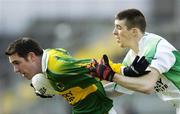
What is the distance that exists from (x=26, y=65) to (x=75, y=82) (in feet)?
1.58

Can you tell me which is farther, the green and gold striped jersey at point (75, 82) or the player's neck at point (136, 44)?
the player's neck at point (136, 44)

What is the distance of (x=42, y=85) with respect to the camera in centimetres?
866

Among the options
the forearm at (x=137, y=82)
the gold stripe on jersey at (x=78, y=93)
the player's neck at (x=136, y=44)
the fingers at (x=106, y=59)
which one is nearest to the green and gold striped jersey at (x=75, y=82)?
the gold stripe on jersey at (x=78, y=93)

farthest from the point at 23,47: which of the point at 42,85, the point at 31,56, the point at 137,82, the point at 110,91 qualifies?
the point at 137,82

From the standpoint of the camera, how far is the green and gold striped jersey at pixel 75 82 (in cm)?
817

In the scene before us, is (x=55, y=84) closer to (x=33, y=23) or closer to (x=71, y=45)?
(x=71, y=45)

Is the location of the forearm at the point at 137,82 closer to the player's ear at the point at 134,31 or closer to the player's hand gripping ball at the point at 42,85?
the player's ear at the point at 134,31

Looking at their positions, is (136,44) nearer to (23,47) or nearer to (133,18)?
(133,18)

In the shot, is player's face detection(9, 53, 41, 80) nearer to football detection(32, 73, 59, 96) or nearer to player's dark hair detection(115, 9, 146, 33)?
football detection(32, 73, 59, 96)

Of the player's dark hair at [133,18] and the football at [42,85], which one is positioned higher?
the player's dark hair at [133,18]

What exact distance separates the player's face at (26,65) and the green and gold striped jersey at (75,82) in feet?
0.44

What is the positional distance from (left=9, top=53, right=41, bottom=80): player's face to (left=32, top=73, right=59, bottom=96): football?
54mm

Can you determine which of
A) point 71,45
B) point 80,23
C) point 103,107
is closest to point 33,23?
point 80,23

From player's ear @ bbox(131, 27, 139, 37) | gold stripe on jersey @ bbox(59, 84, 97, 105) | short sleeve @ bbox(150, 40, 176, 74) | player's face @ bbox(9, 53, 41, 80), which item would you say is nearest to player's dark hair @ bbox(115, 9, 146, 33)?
player's ear @ bbox(131, 27, 139, 37)
